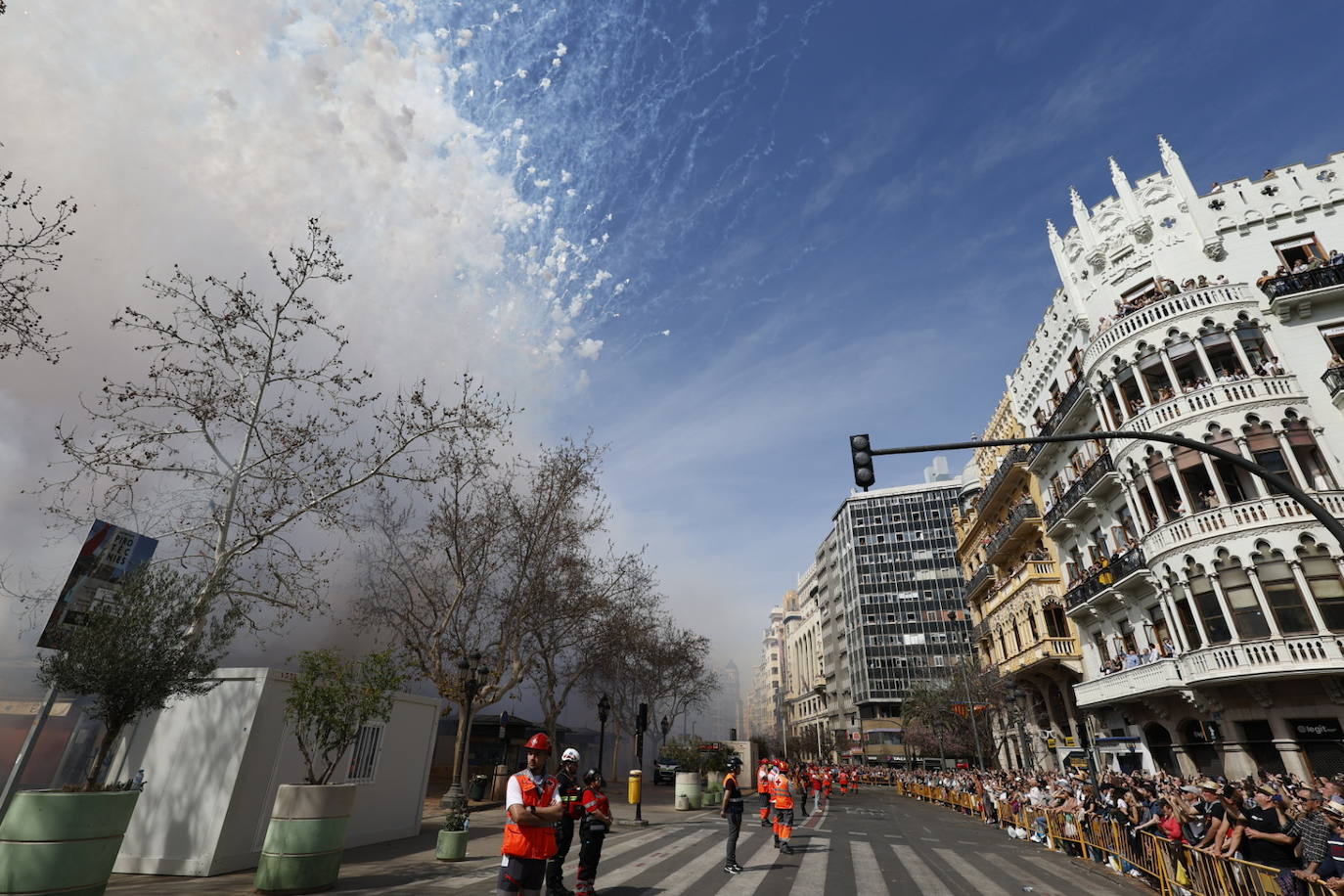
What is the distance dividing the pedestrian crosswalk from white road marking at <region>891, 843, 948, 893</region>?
19mm

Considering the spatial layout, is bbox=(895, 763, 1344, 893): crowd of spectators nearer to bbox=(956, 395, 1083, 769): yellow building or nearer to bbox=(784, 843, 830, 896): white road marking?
bbox=(784, 843, 830, 896): white road marking

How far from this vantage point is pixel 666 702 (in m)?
57.6

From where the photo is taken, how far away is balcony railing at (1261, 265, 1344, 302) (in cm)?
1938

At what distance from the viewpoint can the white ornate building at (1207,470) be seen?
1692 centimetres

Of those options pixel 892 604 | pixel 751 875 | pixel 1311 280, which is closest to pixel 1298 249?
pixel 1311 280

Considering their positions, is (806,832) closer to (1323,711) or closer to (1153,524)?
(1323,711)

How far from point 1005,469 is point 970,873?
25.3m

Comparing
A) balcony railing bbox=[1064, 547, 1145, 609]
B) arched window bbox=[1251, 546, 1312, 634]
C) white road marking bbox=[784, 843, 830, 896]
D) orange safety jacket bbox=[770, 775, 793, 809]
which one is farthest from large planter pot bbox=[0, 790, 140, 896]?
balcony railing bbox=[1064, 547, 1145, 609]

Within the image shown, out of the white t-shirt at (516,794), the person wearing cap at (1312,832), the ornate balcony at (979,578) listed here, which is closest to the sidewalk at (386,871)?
the white t-shirt at (516,794)

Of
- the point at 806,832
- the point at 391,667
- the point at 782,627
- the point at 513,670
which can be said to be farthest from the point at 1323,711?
the point at 782,627

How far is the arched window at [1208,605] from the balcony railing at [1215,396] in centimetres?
483

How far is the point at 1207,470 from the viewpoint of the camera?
1917 cm

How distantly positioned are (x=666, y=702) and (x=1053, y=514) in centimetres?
4053

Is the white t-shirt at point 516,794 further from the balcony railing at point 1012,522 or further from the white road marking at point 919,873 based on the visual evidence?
the balcony railing at point 1012,522
